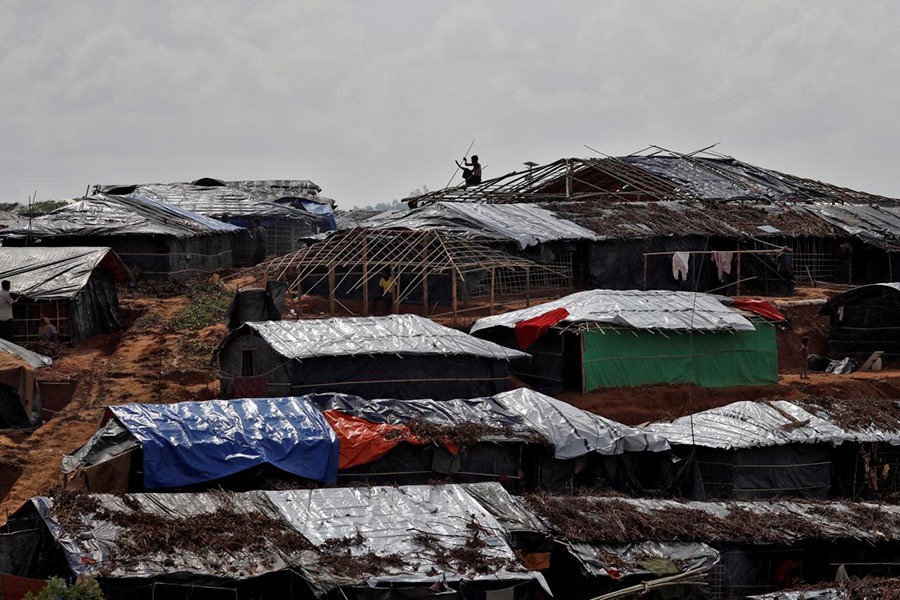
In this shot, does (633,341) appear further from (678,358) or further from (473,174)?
(473,174)

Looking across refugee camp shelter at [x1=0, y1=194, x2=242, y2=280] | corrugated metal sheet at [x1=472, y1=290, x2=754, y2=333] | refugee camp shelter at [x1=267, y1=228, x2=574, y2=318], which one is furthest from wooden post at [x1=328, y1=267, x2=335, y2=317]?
refugee camp shelter at [x1=0, y1=194, x2=242, y2=280]

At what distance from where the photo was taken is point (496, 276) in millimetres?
A: 31578

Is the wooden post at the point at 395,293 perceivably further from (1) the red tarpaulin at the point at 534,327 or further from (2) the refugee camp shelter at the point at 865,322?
(2) the refugee camp shelter at the point at 865,322

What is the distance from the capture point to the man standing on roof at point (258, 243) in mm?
41969

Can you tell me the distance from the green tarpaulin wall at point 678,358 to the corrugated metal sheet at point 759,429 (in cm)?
320

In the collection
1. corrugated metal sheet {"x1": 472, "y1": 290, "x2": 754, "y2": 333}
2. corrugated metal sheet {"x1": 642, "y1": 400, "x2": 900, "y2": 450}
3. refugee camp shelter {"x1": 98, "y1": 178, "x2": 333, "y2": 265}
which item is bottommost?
corrugated metal sheet {"x1": 642, "y1": 400, "x2": 900, "y2": 450}

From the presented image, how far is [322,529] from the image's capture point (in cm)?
1573

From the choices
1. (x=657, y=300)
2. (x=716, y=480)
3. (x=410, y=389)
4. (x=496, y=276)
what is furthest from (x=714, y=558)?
(x=496, y=276)

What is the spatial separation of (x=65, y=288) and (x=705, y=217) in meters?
18.7

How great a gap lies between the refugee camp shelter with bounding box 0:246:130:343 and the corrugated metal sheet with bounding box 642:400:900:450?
41.2ft

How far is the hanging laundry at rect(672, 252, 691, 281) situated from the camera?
33984 millimetres

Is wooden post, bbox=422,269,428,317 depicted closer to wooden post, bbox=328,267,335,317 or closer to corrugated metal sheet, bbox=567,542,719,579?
wooden post, bbox=328,267,335,317

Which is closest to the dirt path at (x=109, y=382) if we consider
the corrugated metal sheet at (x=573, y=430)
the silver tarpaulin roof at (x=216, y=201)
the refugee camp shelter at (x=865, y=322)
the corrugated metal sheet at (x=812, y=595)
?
the corrugated metal sheet at (x=573, y=430)

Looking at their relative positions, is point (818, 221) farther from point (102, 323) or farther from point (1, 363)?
point (1, 363)
